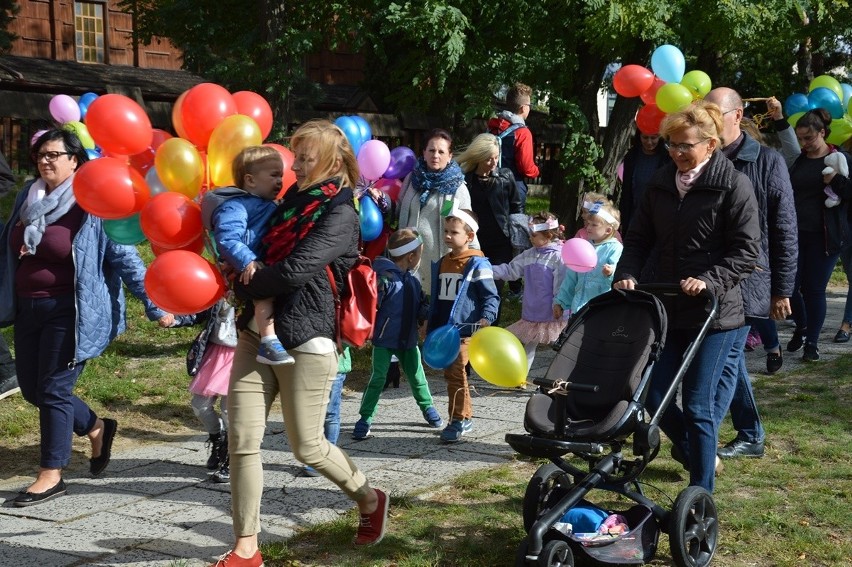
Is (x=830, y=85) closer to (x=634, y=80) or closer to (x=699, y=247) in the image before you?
(x=634, y=80)

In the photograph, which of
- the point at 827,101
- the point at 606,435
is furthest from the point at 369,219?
the point at 827,101

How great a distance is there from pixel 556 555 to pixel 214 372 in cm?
256

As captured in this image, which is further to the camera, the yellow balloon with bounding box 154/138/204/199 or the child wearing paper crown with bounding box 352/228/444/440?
the child wearing paper crown with bounding box 352/228/444/440

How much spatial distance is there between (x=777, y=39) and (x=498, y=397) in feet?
30.0

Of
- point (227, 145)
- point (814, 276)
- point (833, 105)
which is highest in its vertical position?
point (833, 105)

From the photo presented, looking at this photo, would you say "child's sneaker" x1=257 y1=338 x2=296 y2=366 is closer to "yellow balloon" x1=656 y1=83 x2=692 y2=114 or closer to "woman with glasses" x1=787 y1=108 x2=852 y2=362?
"yellow balloon" x1=656 y1=83 x2=692 y2=114

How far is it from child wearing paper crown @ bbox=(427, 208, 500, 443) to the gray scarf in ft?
7.88

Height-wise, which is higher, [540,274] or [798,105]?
[798,105]

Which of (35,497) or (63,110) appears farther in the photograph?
(63,110)

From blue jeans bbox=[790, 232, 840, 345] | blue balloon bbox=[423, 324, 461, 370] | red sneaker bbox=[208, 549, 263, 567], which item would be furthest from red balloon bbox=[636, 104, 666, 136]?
red sneaker bbox=[208, 549, 263, 567]

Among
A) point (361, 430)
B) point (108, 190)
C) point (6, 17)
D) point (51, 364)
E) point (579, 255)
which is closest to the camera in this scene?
point (108, 190)

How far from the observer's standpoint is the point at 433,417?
7.52 m

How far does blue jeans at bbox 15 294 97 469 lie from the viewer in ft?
19.7

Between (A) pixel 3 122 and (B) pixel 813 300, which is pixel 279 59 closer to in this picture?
(A) pixel 3 122
